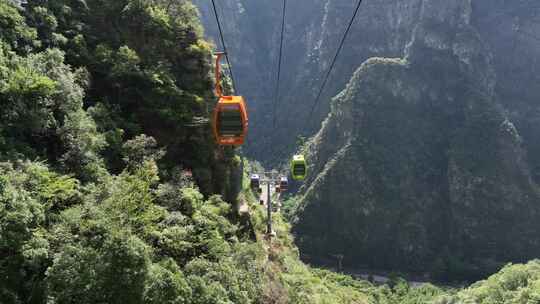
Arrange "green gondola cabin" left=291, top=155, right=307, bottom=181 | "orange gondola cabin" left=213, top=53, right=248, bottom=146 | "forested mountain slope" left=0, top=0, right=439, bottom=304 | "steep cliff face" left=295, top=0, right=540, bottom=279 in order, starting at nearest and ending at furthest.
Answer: "forested mountain slope" left=0, top=0, right=439, bottom=304, "orange gondola cabin" left=213, top=53, right=248, bottom=146, "green gondola cabin" left=291, top=155, right=307, bottom=181, "steep cliff face" left=295, top=0, right=540, bottom=279

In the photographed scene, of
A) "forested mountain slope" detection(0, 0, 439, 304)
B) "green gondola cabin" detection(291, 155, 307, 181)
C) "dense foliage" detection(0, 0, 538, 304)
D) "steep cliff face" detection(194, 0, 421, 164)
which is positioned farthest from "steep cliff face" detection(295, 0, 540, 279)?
"forested mountain slope" detection(0, 0, 439, 304)

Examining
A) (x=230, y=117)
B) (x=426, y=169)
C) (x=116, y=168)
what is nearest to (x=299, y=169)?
(x=230, y=117)

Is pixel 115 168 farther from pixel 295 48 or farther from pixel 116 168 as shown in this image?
pixel 295 48

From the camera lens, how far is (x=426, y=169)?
310ft

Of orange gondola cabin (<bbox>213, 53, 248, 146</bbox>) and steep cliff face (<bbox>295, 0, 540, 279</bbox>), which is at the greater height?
orange gondola cabin (<bbox>213, 53, 248, 146</bbox>)

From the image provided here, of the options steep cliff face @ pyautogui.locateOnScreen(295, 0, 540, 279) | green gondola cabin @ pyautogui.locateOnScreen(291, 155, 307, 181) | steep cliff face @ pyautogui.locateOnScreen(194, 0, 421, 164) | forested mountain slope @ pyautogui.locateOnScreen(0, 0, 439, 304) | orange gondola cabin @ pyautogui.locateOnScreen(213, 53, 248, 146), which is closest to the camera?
forested mountain slope @ pyautogui.locateOnScreen(0, 0, 439, 304)

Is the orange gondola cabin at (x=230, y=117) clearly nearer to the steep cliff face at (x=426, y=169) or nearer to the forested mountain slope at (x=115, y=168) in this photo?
the forested mountain slope at (x=115, y=168)

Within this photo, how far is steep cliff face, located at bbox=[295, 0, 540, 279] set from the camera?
82750 millimetres

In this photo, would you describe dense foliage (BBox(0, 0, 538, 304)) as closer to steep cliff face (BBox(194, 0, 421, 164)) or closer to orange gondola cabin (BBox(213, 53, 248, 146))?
orange gondola cabin (BBox(213, 53, 248, 146))

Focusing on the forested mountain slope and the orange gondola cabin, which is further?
the orange gondola cabin

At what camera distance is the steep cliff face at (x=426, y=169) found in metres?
82.8

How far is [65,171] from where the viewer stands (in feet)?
43.7

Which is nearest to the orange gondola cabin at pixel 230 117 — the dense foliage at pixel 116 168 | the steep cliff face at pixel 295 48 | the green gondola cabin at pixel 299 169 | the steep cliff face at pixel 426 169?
the dense foliage at pixel 116 168

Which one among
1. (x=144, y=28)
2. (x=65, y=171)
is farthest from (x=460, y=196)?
(x=65, y=171)
